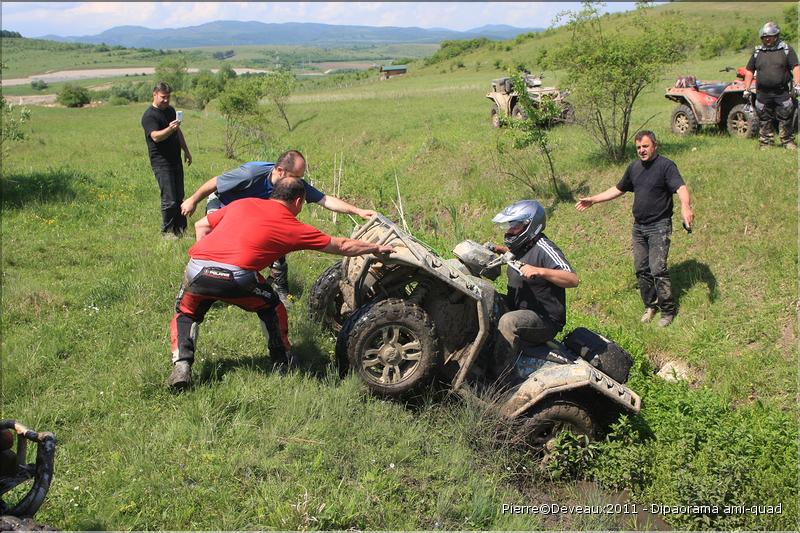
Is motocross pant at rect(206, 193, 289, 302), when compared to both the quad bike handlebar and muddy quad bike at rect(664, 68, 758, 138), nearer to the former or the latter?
the quad bike handlebar

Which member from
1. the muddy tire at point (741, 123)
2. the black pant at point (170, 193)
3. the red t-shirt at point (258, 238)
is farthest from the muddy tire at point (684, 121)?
the red t-shirt at point (258, 238)

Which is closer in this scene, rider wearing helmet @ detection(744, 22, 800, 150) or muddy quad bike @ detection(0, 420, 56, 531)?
muddy quad bike @ detection(0, 420, 56, 531)

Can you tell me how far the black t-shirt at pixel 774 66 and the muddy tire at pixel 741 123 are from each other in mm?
1627

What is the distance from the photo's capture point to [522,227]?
5.34 m

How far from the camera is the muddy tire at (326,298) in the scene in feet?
21.4

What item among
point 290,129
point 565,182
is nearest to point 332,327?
point 565,182

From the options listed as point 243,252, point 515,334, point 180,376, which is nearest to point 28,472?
point 180,376

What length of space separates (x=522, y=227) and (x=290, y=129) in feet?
80.3

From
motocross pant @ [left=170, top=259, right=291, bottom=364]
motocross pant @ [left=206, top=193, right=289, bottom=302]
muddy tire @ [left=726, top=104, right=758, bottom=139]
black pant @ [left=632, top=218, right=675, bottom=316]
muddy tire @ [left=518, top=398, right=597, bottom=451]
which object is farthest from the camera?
muddy tire @ [left=726, top=104, right=758, bottom=139]

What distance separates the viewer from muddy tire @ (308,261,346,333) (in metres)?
6.52

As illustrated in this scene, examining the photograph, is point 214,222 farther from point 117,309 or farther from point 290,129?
point 290,129

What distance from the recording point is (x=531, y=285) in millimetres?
Answer: 5457

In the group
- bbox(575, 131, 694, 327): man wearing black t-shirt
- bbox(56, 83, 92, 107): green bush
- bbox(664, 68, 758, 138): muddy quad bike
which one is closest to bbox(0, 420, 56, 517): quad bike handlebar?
bbox(575, 131, 694, 327): man wearing black t-shirt

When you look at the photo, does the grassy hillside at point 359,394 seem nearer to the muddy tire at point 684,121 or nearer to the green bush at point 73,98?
the muddy tire at point 684,121
